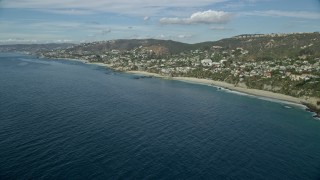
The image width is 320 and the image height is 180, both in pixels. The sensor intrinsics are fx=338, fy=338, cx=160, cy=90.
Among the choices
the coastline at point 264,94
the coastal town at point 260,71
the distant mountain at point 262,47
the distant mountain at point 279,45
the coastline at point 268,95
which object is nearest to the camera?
A: the coastline at point 268,95

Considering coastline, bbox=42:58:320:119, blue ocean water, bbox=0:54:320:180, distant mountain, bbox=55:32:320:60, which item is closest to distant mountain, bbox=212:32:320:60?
distant mountain, bbox=55:32:320:60

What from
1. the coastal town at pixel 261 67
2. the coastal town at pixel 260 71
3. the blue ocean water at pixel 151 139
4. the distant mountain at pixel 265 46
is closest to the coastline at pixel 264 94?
the coastal town at pixel 261 67

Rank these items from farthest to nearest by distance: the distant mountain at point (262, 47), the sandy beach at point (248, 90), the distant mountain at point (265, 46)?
the distant mountain at point (265, 46) → the distant mountain at point (262, 47) → the sandy beach at point (248, 90)

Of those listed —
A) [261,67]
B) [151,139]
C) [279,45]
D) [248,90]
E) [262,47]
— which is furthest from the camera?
[262,47]

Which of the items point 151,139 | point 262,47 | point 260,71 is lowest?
point 151,139

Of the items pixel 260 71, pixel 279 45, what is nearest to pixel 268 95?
pixel 260 71

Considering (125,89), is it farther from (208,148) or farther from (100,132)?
(208,148)

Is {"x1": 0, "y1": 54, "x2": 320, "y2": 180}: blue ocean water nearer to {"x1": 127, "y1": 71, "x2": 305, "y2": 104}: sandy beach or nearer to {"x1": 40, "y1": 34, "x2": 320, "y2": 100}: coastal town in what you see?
{"x1": 127, "y1": 71, "x2": 305, "y2": 104}: sandy beach

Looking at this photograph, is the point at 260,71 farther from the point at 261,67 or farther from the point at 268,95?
the point at 268,95

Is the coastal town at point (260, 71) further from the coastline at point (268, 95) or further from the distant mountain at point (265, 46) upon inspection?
the distant mountain at point (265, 46)
